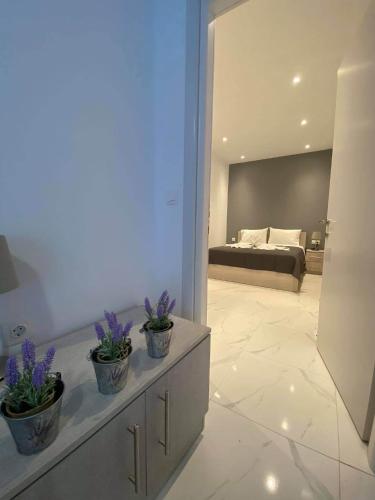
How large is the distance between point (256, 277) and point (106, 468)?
3253 millimetres

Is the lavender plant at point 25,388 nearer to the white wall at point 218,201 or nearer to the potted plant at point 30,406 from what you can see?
the potted plant at point 30,406

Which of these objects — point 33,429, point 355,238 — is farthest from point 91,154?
point 355,238

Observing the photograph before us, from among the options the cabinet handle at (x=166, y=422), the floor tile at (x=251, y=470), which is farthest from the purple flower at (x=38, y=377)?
the floor tile at (x=251, y=470)

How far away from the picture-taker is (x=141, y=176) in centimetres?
131

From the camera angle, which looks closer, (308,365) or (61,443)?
(61,443)

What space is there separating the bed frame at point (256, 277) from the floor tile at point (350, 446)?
2.19 metres

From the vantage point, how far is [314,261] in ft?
14.5

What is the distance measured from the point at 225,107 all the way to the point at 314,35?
1.33 metres

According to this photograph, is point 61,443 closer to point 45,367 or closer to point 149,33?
point 45,367

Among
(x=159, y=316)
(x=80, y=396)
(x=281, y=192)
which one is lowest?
(x=80, y=396)

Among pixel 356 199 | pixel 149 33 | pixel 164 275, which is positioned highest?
pixel 149 33

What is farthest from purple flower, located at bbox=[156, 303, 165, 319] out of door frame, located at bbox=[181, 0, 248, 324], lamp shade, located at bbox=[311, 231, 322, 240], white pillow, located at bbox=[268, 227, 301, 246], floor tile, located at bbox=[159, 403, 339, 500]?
lamp shade, located at bbox=[311, 231, 322, 240]

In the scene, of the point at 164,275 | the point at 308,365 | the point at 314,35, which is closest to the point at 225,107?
the point at 314,35

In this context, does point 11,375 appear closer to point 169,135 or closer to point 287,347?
point 169,135
